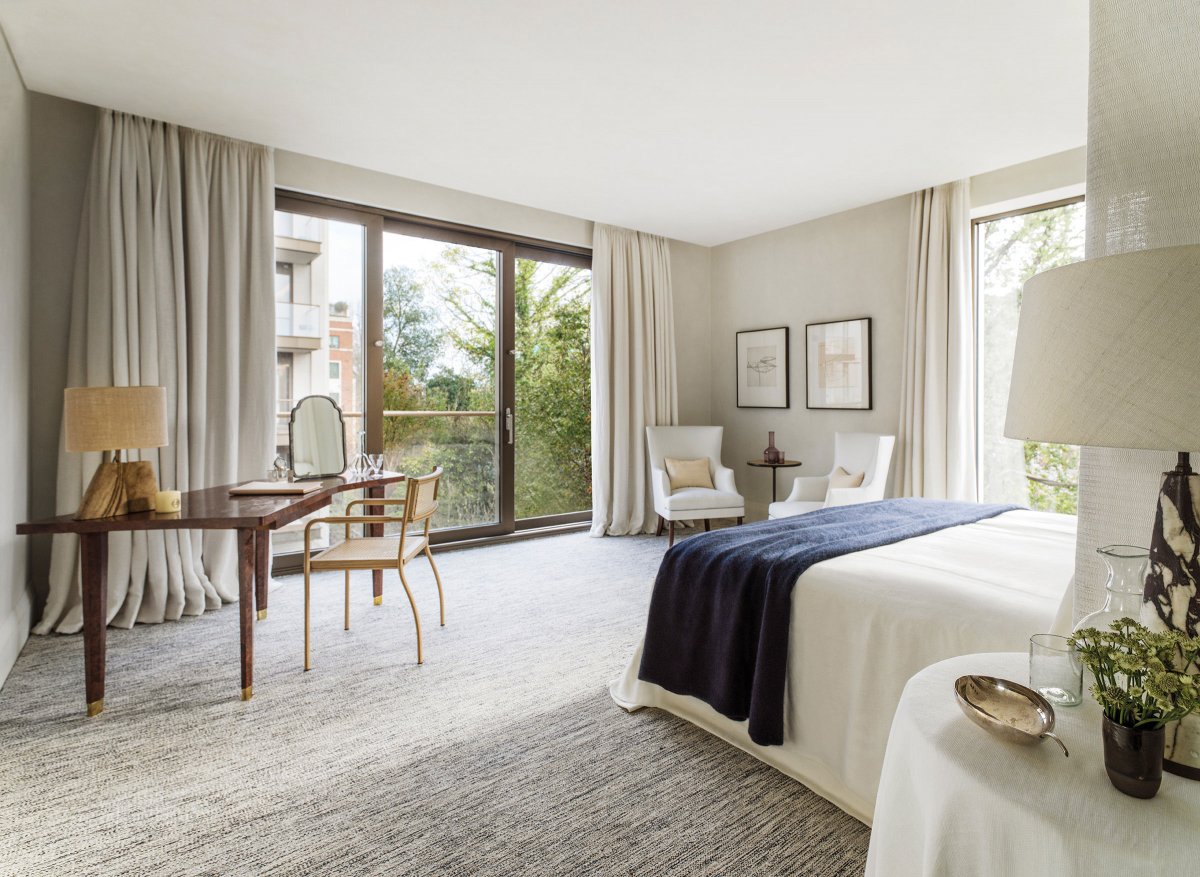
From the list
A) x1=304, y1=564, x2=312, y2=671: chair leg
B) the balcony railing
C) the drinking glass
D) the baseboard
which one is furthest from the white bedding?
the balcony railing

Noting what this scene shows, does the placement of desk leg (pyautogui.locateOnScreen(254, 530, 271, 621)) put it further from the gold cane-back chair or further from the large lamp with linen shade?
the large lamp with linen shade

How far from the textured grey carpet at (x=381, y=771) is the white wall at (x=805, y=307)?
299 centimetres

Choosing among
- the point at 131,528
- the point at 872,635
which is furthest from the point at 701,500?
the point at 131,528

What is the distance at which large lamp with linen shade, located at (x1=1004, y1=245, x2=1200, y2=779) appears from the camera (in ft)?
2.50

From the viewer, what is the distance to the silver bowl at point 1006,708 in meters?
0.90

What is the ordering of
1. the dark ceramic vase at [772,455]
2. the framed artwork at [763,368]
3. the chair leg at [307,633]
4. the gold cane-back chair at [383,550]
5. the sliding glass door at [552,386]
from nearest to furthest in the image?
1. the chair leg at [307,633]
2. the gold cane-back chair at [383,550]
3. the dark ceramic vase at [772,455]
4. the sliding glass door at [552,386]
5. the framed artwork at [763,368]

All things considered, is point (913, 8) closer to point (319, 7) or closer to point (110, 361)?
point (319, 7)

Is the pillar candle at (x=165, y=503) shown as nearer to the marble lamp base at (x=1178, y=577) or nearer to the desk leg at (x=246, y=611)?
the desk leg at (x=246, y=611)

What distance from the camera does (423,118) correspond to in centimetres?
327

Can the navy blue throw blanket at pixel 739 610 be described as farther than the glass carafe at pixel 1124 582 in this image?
Yes

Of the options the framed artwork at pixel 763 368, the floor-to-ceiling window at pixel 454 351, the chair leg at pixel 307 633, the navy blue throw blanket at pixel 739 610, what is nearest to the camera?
the navy blue throw blanket at pixel 739 610

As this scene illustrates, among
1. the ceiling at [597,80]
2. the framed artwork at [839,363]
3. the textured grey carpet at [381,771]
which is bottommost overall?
the textured grey carpet at [381,771]

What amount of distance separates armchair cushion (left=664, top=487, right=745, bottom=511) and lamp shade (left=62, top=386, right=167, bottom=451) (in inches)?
125

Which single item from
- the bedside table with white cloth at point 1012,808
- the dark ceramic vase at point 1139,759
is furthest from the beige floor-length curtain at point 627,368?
the dark ceramic vase at point 1139,759
